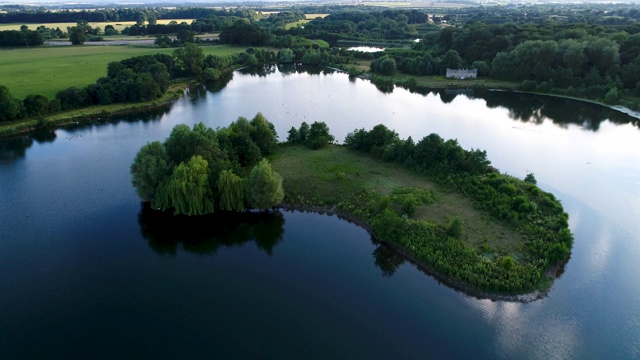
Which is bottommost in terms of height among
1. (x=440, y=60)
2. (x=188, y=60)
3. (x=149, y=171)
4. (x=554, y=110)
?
A: (x=554, y=110)

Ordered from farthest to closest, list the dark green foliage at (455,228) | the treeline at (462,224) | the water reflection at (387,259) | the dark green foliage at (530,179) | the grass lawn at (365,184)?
the dark green foliage at (530,179) < the grass lawn at (365,184) < the dark green foliage at (455,228) < the water reflection at (387,259) < the treeline at (462,224)

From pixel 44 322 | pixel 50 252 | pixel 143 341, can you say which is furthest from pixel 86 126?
pixel 143 341

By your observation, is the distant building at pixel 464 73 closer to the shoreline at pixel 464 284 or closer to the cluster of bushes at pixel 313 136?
the cluster of bushes at pixel 313 136

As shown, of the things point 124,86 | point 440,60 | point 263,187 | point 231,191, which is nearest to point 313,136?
point 263,187

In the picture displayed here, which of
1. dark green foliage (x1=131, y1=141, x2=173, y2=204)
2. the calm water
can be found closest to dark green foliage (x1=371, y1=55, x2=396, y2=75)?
the calm water

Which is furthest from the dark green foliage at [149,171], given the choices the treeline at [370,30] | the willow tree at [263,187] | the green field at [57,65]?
the treeline at [370,30]

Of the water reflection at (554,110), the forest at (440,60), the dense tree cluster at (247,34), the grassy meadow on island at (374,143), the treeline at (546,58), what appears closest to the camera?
the grassy meadow on island at (374,143)

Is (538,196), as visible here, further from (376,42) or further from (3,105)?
(376,42)

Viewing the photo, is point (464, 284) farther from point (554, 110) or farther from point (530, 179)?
point (554, 110)
